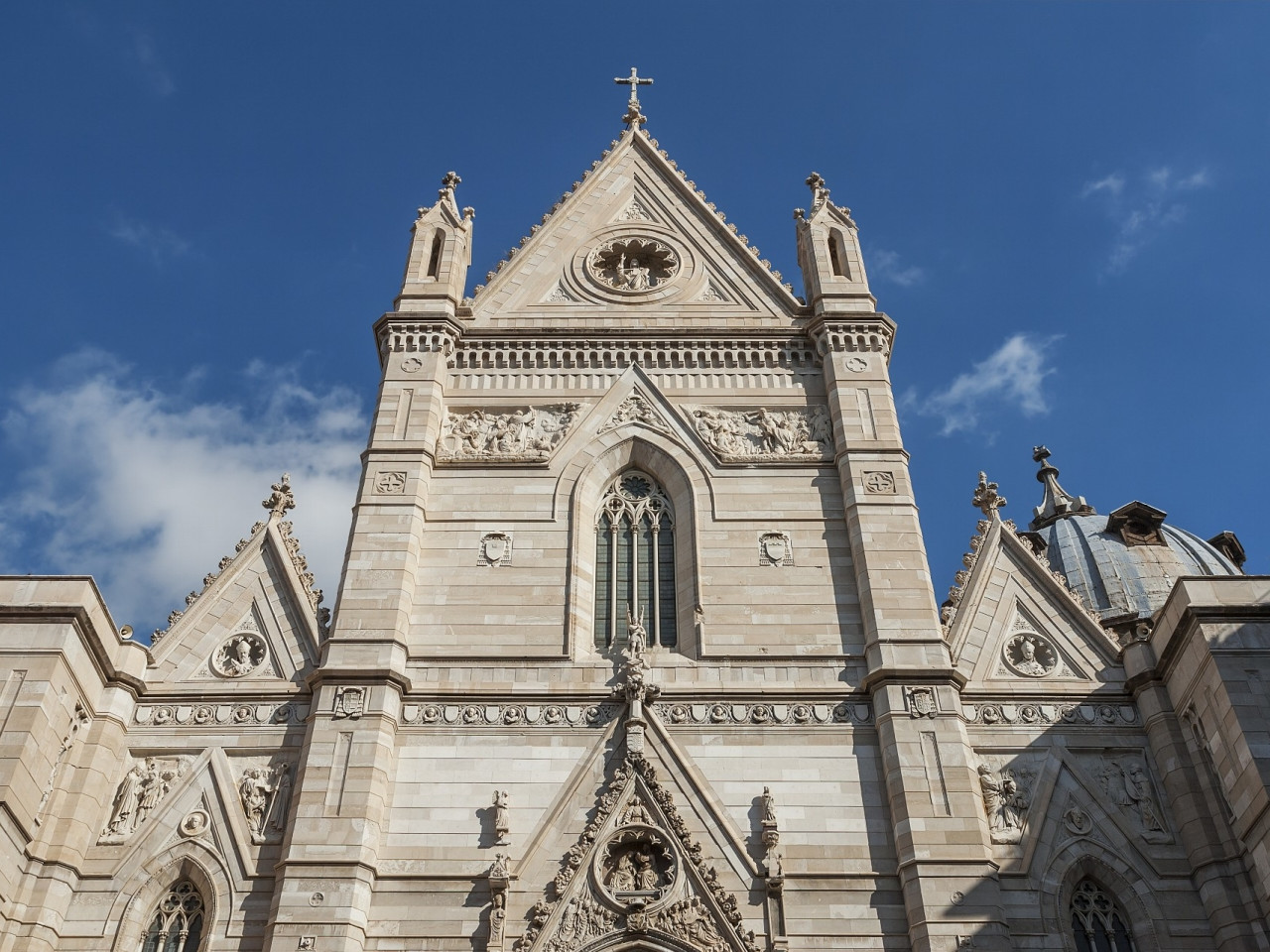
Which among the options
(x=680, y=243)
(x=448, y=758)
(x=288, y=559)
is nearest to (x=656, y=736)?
(x=448, y=758)

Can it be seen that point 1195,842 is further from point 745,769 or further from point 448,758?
point 448,758

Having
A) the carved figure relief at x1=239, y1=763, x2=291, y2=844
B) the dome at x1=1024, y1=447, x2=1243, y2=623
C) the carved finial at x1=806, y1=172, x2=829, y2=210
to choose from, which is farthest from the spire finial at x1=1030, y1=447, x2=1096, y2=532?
the carved figure relief at x1=239, y1=763, x2=291, y2=844

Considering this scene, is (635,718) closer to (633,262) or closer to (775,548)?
(775,548)

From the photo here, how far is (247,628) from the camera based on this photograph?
17.8 metres

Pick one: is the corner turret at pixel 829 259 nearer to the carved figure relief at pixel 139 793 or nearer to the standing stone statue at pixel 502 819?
the standing stone statue at pixel 502 819

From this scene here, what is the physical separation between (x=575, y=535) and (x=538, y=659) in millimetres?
2412

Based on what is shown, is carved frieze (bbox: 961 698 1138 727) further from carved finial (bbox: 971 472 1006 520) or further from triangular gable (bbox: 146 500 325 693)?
triangular gable (bbox: 146 500 325 693)

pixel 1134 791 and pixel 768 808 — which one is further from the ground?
pixel 1134 791

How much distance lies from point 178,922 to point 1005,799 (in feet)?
36.1

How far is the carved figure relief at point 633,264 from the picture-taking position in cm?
2312

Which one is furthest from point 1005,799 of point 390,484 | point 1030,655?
point 390,484

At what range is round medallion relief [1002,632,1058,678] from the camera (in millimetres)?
17344

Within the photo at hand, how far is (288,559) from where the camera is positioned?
1855 centimetres

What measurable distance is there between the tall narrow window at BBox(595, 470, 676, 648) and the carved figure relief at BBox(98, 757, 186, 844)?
6.35 m
